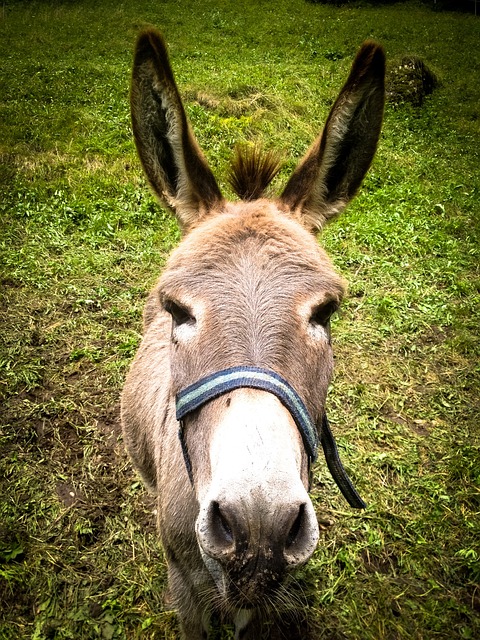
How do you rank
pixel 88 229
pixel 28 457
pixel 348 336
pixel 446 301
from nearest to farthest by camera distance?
pixel 28 457
pixel 348 336
pixel 446 301
pixel 88 229

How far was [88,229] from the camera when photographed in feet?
23.1

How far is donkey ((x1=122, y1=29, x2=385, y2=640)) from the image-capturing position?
4.81 feet

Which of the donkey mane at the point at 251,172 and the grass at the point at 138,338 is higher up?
the donkey mane at the point at 251,172

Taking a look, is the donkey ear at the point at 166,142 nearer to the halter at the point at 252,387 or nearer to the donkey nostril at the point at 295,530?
the halter at the point at 252,387

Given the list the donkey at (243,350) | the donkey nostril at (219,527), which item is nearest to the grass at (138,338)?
the donkey at (243,350)

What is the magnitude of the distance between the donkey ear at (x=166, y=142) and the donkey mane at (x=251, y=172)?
305mm

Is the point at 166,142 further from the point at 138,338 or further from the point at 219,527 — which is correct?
the point at 138,338

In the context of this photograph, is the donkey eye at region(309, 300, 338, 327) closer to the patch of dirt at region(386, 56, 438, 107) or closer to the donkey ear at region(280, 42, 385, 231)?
the donkey ear at region(280, 42, 385, 231)

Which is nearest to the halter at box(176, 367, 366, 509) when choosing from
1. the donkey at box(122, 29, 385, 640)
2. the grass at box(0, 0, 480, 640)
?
the donkey at box(122, 29, 385, 640)

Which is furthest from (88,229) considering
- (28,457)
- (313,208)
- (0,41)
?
(0,41)

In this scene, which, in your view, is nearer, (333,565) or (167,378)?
(167,378)

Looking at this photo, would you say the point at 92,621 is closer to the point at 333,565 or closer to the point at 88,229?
the point at 333,565

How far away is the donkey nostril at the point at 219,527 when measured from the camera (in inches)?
58.3

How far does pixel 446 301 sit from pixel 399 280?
2.34 ft
